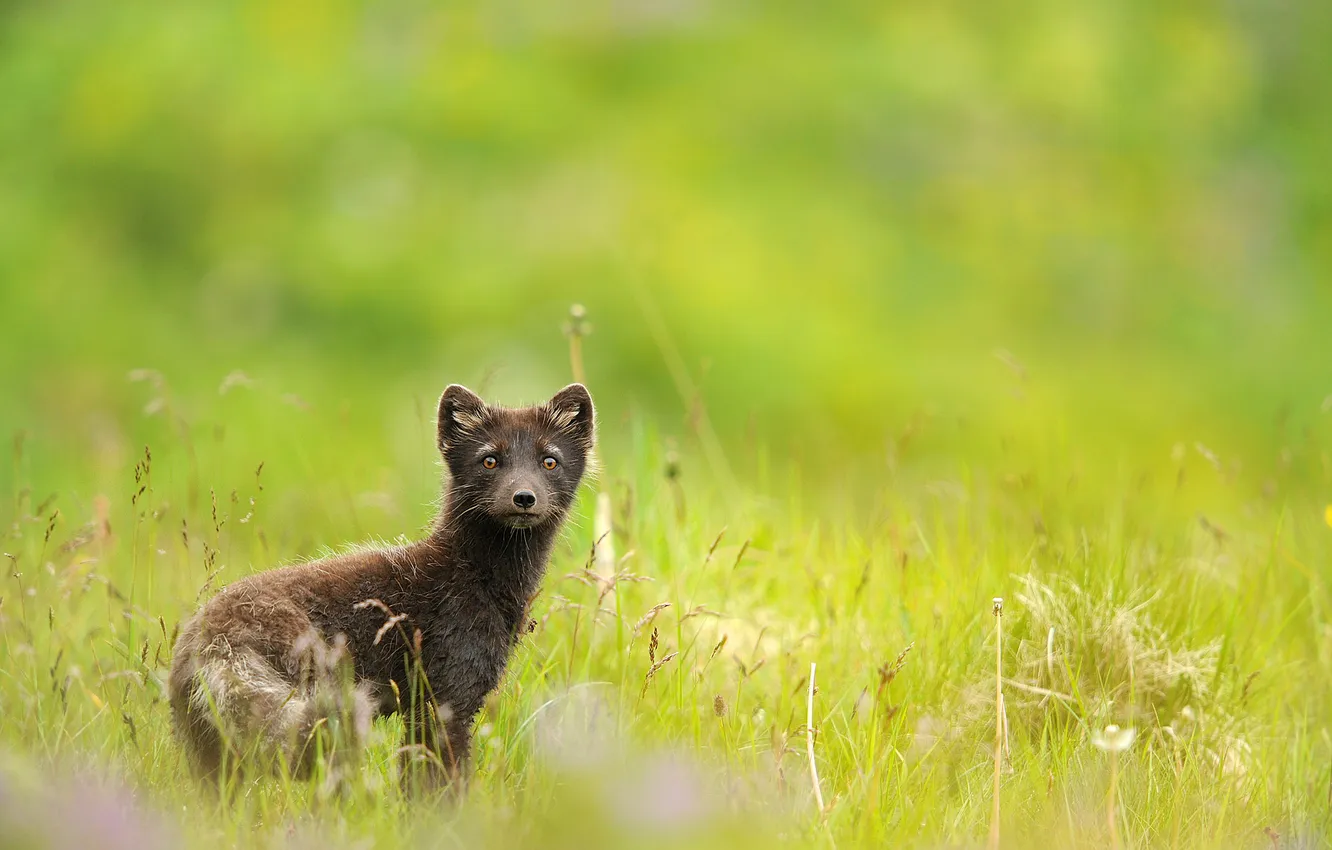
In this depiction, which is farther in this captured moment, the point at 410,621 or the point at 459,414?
the point at 459,414

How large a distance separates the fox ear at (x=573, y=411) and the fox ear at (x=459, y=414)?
0.90ft

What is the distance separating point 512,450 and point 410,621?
0.81m

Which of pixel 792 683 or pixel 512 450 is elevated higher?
pixel 512 450

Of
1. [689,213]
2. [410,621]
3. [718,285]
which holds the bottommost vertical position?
[410,621]

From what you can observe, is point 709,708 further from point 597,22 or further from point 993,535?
point 597,22

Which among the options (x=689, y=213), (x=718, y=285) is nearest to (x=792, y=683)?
(x=718, y=285)

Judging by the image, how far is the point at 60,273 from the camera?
462 inches

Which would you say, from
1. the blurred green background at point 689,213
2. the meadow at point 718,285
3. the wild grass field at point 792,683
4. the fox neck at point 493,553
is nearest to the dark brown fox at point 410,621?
the fox neck at point 493,553

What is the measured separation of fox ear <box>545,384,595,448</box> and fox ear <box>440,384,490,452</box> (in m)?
0.27

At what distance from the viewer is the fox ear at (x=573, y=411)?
518 cm

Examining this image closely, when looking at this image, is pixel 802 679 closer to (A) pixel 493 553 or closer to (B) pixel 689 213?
(A) pixel 493 553

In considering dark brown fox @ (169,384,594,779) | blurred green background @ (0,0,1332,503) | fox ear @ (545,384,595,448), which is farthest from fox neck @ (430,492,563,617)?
blurred green background @ (0,0,1332,503)

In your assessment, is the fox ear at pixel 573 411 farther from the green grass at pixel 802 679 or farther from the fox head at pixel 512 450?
the green grass at pixel 802 679

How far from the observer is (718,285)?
463 inches
